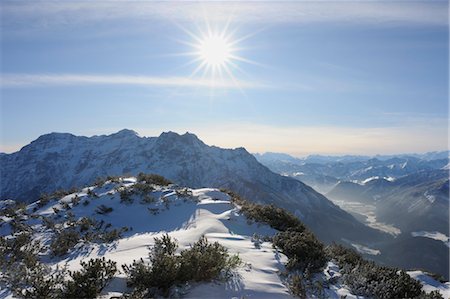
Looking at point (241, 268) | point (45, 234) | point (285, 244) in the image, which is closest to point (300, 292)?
point (241, 268)

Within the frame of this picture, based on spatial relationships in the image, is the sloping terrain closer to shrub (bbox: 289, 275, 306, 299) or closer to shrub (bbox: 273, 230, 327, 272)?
shrub (bbox: 289, 275, 306, 299)

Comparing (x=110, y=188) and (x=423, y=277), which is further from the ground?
(x=110, y=188)

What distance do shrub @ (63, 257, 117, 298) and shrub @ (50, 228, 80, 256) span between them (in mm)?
4803

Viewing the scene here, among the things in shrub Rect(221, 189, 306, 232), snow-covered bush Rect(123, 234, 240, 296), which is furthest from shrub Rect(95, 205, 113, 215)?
snow-covered bush Rect(123, 234, 240, 296)

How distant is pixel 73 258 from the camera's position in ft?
37.3

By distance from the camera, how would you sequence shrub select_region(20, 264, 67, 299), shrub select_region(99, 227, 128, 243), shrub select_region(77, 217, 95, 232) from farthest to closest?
shrub select_region(77, 217, 95, 232)
shrub select_region(99, 227, 128, 243)
shrub select_region(20, 264, 67, 299)

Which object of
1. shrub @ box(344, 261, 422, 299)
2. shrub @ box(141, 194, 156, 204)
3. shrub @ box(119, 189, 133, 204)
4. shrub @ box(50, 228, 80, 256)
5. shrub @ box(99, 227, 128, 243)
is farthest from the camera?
shrub @ box(119, 189, 133, 204)

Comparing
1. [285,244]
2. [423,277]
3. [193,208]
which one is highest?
[193,208]

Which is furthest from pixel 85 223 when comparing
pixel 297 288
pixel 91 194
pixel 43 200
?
pixel 297 288

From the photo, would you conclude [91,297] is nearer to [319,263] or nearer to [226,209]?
[319,263]

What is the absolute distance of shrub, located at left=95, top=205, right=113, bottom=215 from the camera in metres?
18.6

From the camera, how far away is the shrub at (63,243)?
1184cm

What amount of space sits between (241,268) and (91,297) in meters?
Result: 4.18

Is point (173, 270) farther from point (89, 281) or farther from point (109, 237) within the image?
point (109, 237)
